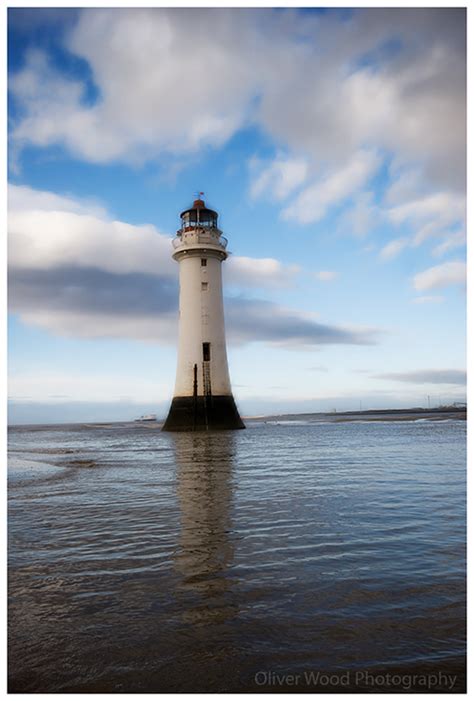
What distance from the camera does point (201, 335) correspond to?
33719 mm

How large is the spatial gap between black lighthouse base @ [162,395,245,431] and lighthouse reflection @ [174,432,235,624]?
1896 cm

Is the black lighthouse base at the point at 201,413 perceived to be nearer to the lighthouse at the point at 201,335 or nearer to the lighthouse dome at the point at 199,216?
the lighthouse at the point at 201,335

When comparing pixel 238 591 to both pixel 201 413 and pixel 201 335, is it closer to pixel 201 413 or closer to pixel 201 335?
pixel 201 413

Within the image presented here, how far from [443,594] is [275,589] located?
1.71m

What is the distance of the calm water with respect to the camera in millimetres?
3551

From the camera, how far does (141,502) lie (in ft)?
33.0

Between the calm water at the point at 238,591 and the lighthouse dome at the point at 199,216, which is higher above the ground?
the lighthouse dome at the point at 199,216

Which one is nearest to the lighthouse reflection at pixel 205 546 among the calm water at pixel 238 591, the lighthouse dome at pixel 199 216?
the calm water at pixel 238 591

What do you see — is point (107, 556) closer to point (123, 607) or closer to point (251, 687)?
point (123, 607)

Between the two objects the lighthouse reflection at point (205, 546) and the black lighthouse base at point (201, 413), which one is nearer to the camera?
the lighthouse reflection at point (205, 546)

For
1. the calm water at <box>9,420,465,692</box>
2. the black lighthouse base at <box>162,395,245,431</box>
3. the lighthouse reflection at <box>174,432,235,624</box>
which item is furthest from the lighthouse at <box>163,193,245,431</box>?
the calm water at <box>9,420,465,692</box>

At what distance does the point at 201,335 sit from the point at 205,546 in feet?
89.9

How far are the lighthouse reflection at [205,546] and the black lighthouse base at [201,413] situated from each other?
19.0 metres

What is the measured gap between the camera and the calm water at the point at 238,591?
3.55 meters
